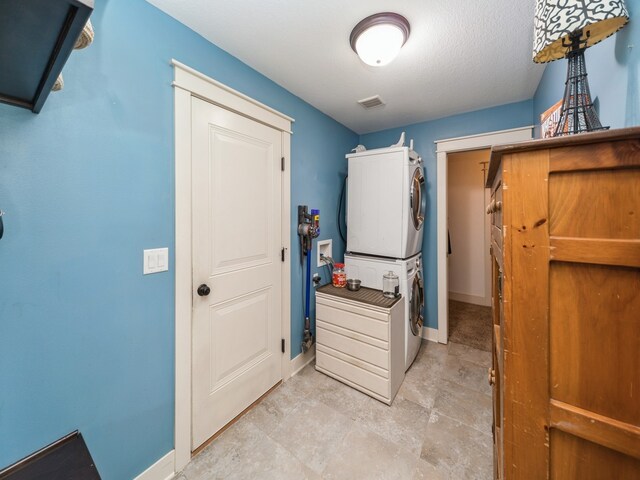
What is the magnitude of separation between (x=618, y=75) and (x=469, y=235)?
12.2 ft

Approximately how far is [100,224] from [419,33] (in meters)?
2.02

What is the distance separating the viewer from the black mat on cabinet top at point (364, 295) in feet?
6.45

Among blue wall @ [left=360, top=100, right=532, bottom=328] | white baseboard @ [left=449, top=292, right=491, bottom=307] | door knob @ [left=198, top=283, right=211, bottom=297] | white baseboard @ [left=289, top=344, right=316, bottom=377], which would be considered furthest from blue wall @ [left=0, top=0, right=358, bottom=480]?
white baseboard @ [left=449, top=292, right=491, bottom=307]

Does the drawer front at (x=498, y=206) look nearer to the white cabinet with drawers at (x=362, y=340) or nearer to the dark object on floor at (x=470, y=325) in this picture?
Result: the white cabinet with drawers at (x=362, y=340)

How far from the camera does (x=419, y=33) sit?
1.45 m

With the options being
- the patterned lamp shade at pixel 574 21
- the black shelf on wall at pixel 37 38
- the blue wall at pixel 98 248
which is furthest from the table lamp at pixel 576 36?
the blue wall at pixel 98 248

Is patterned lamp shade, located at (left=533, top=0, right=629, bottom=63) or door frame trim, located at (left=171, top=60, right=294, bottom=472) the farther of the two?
door frame trim, located at (left=171, top=60, right=294, bottom=472)

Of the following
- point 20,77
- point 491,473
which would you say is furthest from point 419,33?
point 491,473

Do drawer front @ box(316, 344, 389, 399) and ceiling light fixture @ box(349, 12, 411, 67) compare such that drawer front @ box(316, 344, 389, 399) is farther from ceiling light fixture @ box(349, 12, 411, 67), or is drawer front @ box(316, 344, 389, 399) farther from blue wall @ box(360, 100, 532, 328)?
ceiling light fixture @ box(349, 12, 411, 67)

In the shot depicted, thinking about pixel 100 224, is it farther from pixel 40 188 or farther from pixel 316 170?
pixel 316 170

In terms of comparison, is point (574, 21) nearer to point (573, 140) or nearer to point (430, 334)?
point (573, 140)

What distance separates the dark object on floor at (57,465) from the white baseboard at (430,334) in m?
2.94

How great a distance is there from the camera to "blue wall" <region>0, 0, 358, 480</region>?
3.07 feet

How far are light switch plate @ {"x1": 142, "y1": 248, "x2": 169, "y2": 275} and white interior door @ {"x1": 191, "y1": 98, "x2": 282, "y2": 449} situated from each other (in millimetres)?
161
